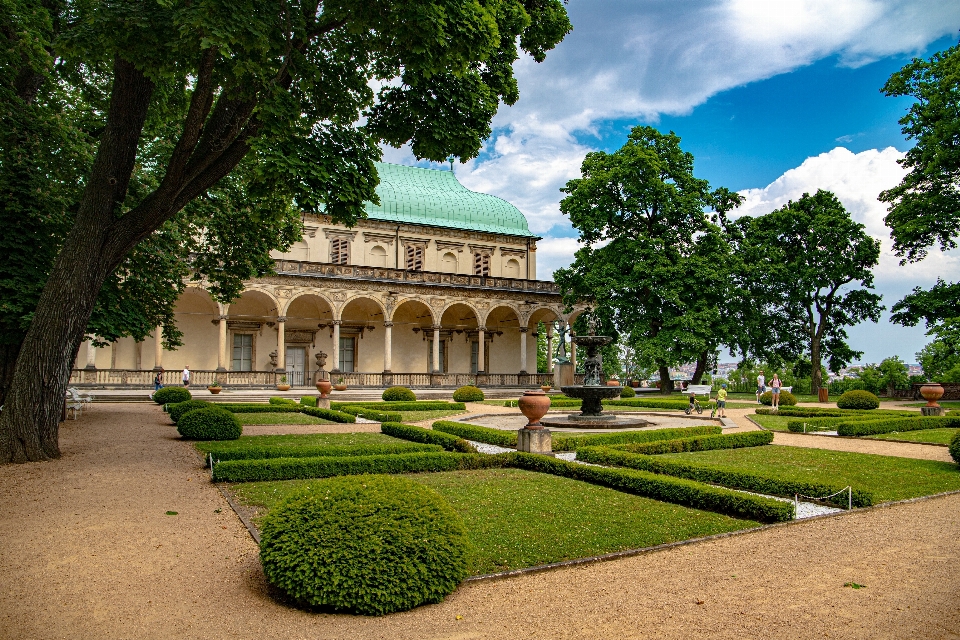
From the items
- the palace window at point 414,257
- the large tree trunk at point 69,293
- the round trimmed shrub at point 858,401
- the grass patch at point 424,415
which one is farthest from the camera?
the palace window at point 414,257

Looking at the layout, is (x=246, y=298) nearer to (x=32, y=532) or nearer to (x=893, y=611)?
(x=32, y=532)

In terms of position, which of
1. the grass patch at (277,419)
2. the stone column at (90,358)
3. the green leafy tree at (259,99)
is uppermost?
the green leafy tree at (259,99)

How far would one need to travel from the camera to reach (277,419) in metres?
20.2

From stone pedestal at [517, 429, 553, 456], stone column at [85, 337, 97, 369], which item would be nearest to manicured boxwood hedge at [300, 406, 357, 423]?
stone pedestal at [517, 429, 553, 456]

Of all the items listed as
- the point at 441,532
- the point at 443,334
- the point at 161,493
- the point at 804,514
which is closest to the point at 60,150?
the point at 161,493

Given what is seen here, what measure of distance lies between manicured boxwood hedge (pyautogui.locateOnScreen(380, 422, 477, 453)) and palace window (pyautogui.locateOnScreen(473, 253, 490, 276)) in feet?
90.7

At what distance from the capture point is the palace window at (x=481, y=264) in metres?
43.5

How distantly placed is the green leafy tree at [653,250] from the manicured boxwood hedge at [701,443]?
16.3m

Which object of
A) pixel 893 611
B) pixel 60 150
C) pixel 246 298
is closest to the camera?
pixel 893 611

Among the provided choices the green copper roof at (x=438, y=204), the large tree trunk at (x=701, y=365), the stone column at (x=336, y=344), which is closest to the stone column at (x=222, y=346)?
the stone column at (x=336, y=344)

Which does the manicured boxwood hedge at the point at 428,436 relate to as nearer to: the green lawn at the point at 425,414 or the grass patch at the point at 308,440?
the grass patch at the point at 308,440

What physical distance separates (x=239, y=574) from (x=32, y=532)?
3086 mm

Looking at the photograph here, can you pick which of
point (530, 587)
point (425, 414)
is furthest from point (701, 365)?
point (530, 587)

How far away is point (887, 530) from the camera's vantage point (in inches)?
283
